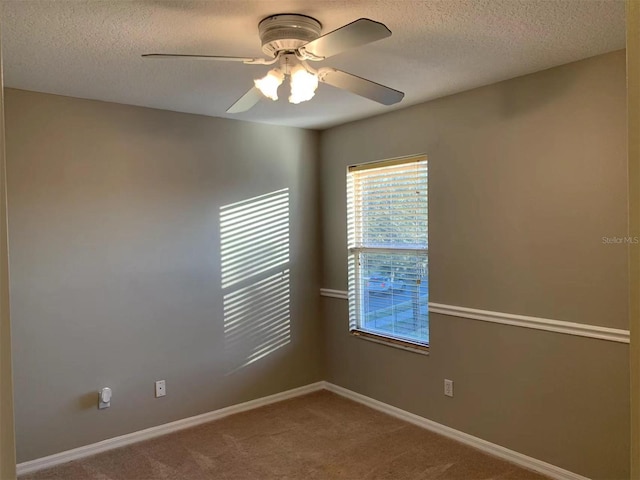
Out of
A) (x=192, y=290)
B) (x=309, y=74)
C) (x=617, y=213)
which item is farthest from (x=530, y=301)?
(x=192, y=290)

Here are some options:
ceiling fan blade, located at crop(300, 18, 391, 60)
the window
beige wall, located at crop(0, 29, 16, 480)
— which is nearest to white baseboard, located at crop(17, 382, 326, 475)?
the window

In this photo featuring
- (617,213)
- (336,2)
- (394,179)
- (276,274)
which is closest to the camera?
(336,2)

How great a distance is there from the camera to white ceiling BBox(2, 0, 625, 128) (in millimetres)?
1872

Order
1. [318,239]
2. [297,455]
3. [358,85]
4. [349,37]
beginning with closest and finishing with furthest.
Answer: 1. [349,37]
2. [358,85]
3. [297,455]
4. [318,239]

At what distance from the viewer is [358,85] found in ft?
6.73

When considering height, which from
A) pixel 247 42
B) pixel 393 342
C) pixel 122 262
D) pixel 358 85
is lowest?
pixel 393 342

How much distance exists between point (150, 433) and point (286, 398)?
115 cm

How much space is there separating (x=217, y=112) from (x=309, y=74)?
1853 millimetres

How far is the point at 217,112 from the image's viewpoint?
11.6 feet

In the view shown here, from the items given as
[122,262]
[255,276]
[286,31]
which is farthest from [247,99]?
[255,276]

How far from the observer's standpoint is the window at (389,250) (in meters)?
3.55

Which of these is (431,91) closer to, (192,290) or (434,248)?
(434,248)

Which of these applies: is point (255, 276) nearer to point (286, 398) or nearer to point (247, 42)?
point (286, 398)

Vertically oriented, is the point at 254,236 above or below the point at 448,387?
above
